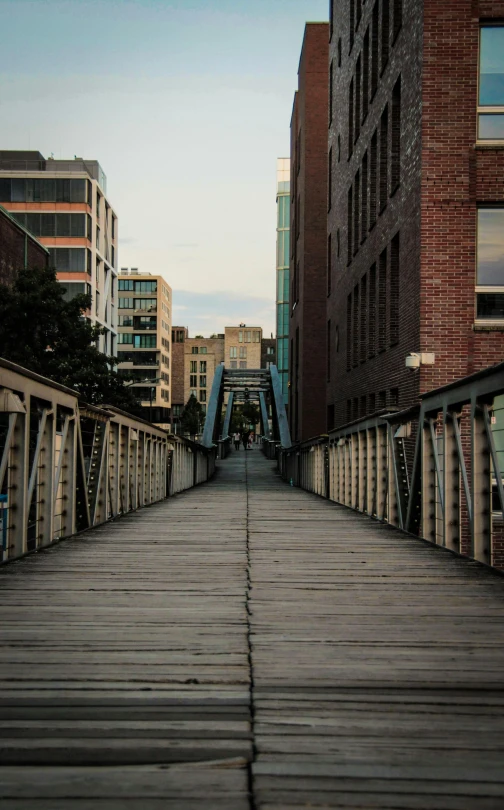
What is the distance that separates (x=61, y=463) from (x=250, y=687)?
5.31m

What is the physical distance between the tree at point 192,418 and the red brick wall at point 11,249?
66.0 m

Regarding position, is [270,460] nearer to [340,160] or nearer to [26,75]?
[340,160]

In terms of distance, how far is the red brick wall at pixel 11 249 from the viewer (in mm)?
42000

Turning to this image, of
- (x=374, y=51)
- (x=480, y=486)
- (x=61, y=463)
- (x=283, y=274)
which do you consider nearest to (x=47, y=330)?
(x=374, y=51)

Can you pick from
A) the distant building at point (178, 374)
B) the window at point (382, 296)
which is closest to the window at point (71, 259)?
the window at point (382, 296)

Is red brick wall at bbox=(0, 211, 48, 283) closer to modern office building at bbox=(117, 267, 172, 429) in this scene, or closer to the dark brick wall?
the dark brick wall

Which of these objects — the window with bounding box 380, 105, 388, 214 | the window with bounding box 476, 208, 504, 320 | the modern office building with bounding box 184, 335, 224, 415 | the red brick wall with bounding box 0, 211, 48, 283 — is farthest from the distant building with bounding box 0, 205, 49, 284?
the modern office building with bounding box 184, 335, 224, 415

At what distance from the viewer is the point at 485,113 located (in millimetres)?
17266

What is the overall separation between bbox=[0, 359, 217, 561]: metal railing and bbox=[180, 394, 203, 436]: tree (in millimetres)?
98797

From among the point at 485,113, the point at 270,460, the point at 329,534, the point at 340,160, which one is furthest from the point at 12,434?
the point at 270,460

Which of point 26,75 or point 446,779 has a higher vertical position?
point 26,75

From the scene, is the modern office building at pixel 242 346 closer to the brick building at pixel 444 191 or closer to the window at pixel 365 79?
the window at pixel 365 79

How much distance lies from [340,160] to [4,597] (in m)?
27.4

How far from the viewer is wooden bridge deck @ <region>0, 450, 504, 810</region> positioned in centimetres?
240
